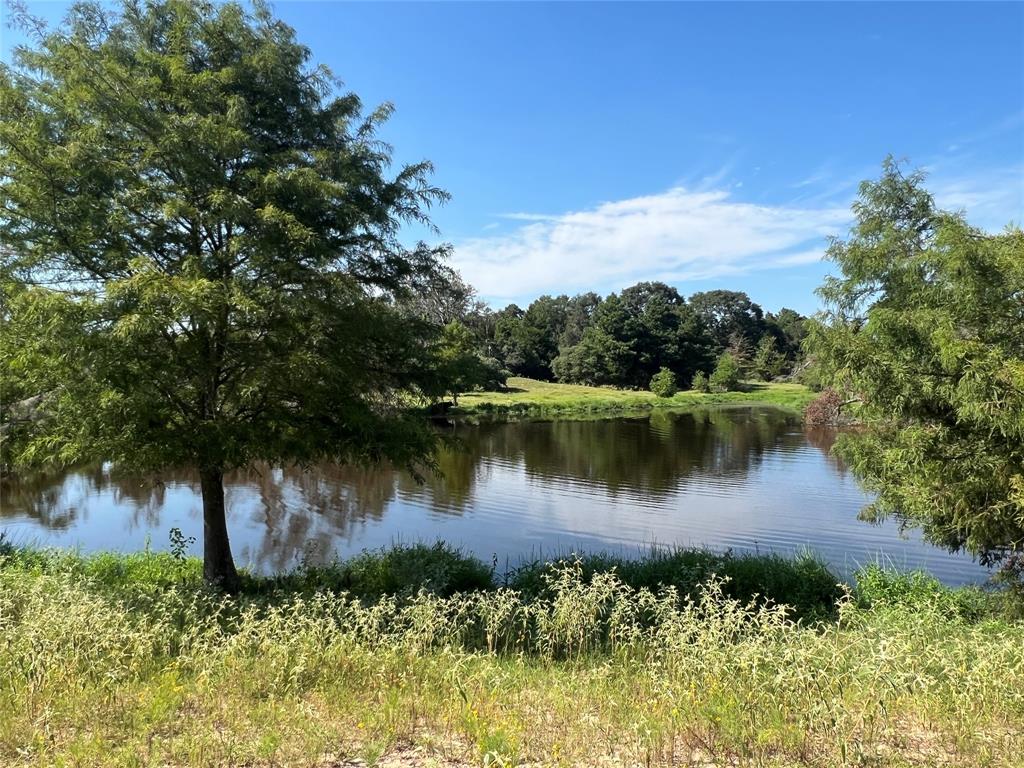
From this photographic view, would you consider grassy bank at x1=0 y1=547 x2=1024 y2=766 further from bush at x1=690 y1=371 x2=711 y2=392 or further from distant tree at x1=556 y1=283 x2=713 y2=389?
bush at x1=690 y1=371 x2=711 y2=392

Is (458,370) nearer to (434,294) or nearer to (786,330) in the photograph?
(434,294)

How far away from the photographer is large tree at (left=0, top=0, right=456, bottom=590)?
7004mm

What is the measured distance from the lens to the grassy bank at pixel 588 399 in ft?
174

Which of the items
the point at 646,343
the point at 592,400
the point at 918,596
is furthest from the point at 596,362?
the point at 918,596

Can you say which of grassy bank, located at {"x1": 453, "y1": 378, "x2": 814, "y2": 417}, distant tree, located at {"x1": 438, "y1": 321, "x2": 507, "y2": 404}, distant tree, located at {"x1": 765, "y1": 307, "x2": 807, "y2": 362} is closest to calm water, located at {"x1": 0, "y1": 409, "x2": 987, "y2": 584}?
distant tree, located at {"x1": 438, "y1": 321, "x2": 507, "y2": 404}

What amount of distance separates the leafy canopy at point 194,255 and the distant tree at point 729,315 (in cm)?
11342

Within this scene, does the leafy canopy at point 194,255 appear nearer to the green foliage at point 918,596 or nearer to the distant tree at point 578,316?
the green foliage at point 918,596

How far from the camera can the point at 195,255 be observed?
7.74 meters

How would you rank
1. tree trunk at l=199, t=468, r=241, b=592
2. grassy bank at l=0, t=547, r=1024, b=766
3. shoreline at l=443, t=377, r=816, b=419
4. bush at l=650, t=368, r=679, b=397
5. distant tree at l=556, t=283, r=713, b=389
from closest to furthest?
grassy bank at l=0, t=547, r=1024, b=766 < tree trunk at l=199, t=468, r=241, b=592 < shoreline at l=443, t=377, r=816, b=419 < bush at l=650, t=368, r=679, b=397 < distant tree at l=556, t=283, r=713, b=389

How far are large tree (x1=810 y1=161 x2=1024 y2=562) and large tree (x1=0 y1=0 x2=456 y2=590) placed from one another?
251 inches

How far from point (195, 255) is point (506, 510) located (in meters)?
13.1

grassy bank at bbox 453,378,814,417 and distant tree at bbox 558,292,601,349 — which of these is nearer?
grassy bank at bbox 453,378,814,417

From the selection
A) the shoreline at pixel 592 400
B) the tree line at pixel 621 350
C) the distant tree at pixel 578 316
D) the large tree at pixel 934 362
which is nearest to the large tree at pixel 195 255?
the large tree at pixel 934 362

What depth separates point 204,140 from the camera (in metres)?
7.27
